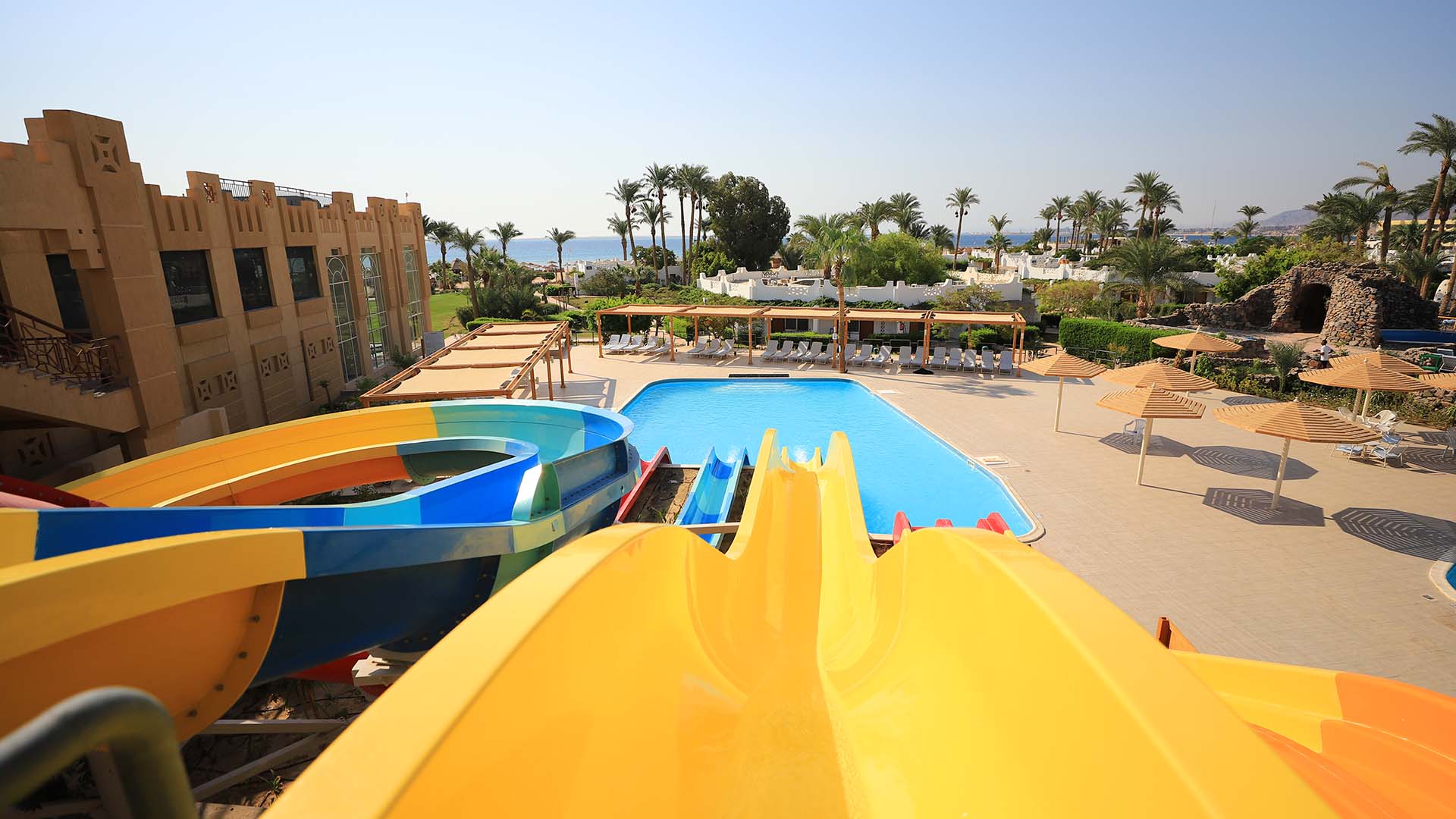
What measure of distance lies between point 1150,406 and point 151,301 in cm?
1693

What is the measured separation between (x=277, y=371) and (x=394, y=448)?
10.2m

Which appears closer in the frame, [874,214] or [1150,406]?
[1150,406]

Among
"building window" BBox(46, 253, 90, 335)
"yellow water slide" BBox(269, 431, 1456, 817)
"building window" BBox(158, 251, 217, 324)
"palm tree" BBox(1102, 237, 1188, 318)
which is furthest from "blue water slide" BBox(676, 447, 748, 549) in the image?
"palm tree" BBox(1102, 237, 1188, 318)

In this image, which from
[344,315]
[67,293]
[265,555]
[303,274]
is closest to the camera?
[265,555]

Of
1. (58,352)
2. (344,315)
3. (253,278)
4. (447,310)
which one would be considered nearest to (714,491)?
(58,352)

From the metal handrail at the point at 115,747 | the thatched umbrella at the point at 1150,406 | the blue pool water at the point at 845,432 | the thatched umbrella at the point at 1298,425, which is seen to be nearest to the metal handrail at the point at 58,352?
the blue pool water at the point at 845,432

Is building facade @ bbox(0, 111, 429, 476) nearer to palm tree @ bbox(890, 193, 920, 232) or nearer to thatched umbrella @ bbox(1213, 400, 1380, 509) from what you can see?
thatched umbrella @ bbox(1213, 400, 1380, 509)

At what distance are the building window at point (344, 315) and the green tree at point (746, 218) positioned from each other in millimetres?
40571

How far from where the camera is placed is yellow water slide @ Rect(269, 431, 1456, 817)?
5.74ft

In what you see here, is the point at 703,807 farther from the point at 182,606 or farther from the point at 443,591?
the point at 443,591

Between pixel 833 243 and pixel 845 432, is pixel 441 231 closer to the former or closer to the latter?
pixel 833 243

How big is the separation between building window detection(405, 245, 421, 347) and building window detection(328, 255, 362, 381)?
4174mm

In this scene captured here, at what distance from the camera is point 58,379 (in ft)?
29.5

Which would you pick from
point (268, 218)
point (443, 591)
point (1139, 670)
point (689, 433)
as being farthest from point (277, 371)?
point (1139, 670)
